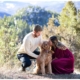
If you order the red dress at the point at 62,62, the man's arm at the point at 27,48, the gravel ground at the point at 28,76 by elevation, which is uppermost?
the man's arm at the point at 27,48

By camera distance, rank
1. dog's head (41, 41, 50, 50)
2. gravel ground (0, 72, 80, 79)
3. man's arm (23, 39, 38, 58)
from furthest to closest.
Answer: man's arm (23, 39, 38, 58)
dog's head (41, 41, 50, 50)
gravel ground (0, 72, 80, 79)

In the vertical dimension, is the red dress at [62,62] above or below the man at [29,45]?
below

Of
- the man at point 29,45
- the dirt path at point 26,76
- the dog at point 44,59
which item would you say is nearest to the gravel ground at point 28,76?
the dirt path at point 26,76

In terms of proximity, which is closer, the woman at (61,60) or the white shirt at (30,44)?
the white shirt at (30,44)

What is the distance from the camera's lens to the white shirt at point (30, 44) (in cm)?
668

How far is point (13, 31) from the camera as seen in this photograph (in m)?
21.2

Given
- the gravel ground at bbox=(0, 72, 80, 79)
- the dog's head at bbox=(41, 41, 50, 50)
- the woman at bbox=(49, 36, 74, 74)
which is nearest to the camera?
the gravel ground at bbox=(0, 72, 80, 79)

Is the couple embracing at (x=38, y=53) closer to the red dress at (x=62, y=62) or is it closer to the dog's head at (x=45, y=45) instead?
the red dress at (x=62, y=62)

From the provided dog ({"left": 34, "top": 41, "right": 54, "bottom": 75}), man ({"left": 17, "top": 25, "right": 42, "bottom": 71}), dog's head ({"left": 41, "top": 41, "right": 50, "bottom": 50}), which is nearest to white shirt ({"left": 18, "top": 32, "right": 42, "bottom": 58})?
man ({"left": 17, "top": 25, "right": 42, "bottom": 71})

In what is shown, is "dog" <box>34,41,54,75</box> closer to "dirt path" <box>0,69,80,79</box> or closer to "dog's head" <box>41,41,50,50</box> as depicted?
"dog's head" <box>41,41,50,50</box>

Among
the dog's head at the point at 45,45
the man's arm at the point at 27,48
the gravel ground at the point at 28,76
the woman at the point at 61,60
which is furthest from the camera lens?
the woman at the point at 61,60

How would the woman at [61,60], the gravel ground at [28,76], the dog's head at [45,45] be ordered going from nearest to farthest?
the gravel ground at [28,76], the dog's head at [45,45], the woman at [61,60]

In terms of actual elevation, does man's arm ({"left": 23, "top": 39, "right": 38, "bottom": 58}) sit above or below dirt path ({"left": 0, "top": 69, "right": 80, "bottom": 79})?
above

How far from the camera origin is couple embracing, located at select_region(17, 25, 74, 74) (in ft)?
22.0
